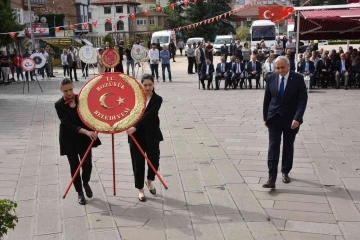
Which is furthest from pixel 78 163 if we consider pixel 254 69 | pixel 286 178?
pixel 254 69

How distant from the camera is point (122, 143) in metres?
8.42

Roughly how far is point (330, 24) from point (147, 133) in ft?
47.4

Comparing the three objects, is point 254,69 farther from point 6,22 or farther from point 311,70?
point 6,22

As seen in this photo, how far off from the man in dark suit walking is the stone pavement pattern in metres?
0.49

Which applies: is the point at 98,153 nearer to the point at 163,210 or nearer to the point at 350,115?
the point at 163,210

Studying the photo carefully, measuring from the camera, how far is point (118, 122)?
5055 mm

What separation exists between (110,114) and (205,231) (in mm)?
1696

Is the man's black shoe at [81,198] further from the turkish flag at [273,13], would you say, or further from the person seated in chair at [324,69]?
the turkish flag at [273,13]

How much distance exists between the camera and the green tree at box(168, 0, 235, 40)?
48.9 m

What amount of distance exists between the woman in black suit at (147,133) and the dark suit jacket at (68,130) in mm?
540

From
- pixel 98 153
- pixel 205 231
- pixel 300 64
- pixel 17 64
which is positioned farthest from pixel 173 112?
pixel 17 64

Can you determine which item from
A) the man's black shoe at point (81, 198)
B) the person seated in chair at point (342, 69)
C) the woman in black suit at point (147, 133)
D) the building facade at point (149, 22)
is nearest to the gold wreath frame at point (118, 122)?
the woman in black suit at point (147, 133)

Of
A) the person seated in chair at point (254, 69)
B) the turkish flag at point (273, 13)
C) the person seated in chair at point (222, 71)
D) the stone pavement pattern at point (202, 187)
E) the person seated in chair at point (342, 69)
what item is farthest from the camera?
the turkish flag at point (273, 13)

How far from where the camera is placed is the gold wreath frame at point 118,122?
5.00 metres
